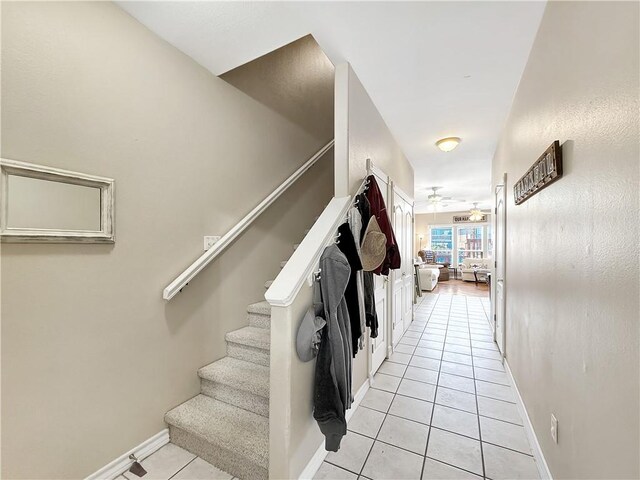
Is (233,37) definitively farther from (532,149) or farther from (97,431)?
(97,431)

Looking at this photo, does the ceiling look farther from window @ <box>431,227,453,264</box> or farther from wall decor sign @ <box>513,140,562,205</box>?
window @ <box>431,227,453,264</box>

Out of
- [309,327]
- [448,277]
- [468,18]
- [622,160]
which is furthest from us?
[448,277]

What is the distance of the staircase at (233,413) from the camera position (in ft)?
4.97

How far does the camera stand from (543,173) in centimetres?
152

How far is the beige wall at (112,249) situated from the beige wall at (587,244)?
2107mm

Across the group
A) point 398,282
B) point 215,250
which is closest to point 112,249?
point 215,250

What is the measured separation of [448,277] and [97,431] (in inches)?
422

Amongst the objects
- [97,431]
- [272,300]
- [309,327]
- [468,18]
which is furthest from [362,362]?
[468,18]

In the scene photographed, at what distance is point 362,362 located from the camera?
2.38 metres

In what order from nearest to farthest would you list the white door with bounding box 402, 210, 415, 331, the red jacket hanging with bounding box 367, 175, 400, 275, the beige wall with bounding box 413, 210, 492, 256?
the red jacket hanging with bounding box 367, 175, 400, 275 < the white door with bounding box 402, 210, 415, 331 < the beige wall with bounding box 413, 210, 492, 256

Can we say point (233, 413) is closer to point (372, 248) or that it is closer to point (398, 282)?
point (372, 248)

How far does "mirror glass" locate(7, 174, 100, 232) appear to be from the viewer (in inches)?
47.2

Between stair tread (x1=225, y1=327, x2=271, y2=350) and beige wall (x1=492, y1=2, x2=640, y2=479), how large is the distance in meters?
1.68

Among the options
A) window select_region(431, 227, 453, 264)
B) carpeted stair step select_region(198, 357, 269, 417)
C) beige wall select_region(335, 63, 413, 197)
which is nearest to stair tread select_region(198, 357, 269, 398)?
Result: carpeted stair step select_region(198, 357, 269, 417)
